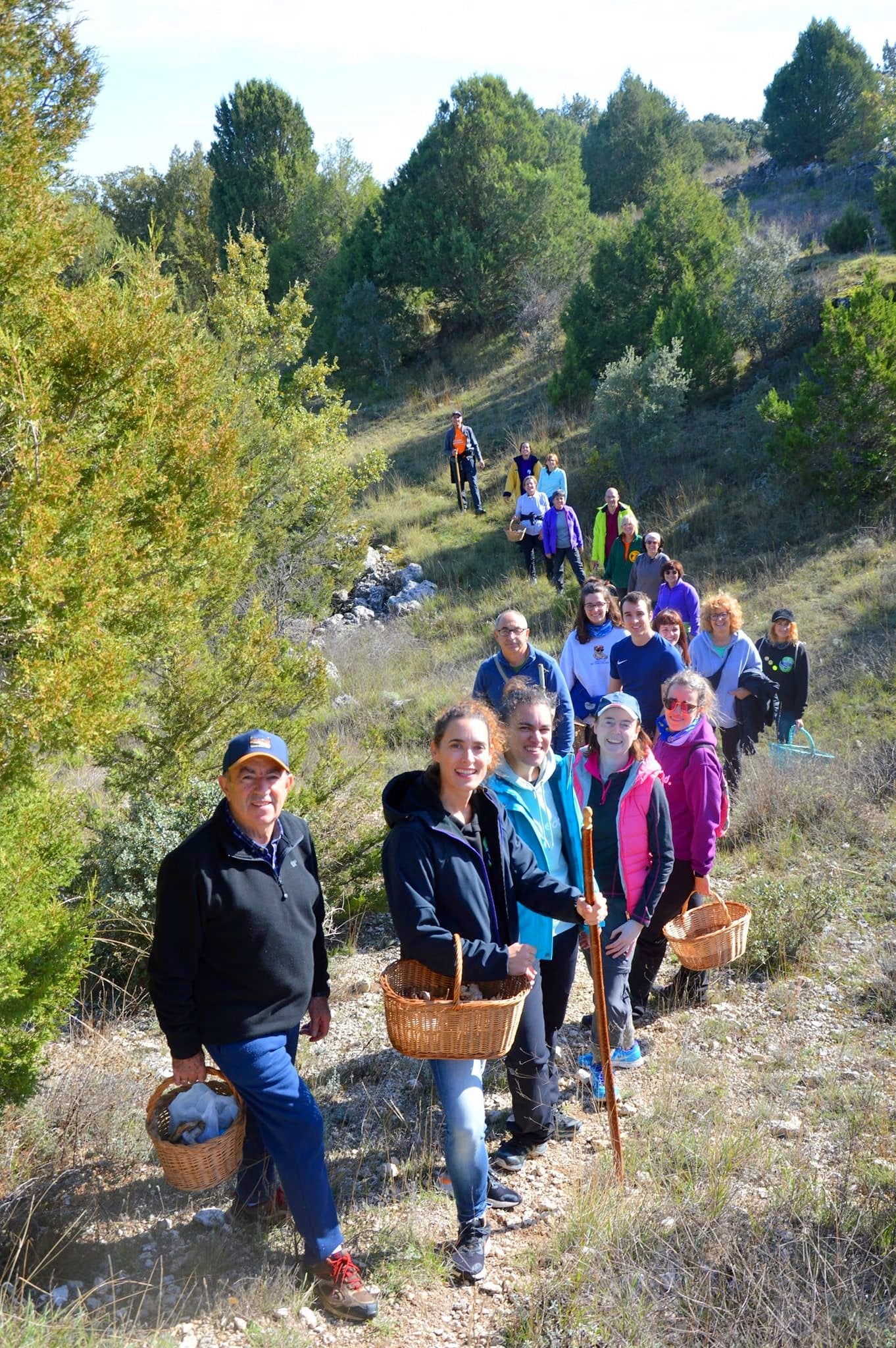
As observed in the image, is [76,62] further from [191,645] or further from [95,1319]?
[95,1319]

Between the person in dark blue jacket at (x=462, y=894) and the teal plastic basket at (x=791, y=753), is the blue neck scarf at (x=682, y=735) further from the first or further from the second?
the teal plastic basket at (x=791, y=753)

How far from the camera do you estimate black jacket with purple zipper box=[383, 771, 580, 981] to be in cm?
288

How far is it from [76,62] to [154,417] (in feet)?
5.19

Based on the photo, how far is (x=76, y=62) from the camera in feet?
14.2

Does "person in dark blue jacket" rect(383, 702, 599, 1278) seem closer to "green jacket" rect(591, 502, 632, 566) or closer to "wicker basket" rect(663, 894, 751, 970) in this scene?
"wicker basket" rect(663, 894, 751, 970)

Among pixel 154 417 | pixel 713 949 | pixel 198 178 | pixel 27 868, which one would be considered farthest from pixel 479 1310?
pixel 198 178

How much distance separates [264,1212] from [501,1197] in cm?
82

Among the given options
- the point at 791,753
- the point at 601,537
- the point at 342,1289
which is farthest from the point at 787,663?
the point at 342,1289

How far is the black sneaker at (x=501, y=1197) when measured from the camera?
3285 millimetres

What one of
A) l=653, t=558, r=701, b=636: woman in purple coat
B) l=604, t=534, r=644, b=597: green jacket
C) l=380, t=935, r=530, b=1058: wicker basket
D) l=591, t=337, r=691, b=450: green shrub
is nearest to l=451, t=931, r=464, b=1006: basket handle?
l=380, t=935, r=530, b=1058: wicker basket

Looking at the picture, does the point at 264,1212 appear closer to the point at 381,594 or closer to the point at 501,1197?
the point at 501,1197

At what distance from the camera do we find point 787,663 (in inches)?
292

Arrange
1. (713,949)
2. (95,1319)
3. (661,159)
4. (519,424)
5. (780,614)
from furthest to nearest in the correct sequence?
(661,159)
(519,424)
(780,614)
(713,949)
(95,1319)

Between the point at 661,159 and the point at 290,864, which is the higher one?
the point at 661,159
